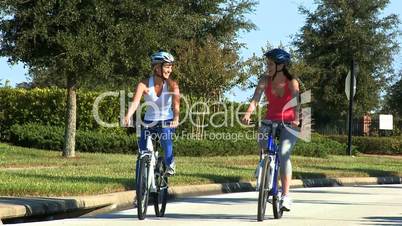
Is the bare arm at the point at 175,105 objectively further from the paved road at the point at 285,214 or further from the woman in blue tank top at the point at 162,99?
the paved road at the point at 285,214

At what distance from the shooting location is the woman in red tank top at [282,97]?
8883 mm

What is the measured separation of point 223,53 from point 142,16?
1372cm

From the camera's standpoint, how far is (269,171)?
28.5 ft

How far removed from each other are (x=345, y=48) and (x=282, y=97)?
121 feet

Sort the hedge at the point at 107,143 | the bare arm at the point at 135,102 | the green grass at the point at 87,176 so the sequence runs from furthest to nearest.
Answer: the hedge at the point at 107,143 → the green grass at the point at 87,176 → the bare arm at the point at 135,102

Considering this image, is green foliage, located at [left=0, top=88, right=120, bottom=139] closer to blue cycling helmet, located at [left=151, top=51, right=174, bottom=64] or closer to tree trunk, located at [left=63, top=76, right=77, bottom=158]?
tree trunk, located at [left=63, top=76, right=77, bottom=158]

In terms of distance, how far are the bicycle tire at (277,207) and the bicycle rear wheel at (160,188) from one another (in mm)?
1298

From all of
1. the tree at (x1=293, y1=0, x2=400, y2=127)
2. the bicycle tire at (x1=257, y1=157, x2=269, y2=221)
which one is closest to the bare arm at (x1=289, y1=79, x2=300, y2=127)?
the bicycle tire at (x1=257, y1=157, x2=269, y2=221)

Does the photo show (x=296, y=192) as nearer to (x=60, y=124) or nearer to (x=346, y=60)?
(x=60, y=124)

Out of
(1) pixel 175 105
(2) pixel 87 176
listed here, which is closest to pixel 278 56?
(1) pixel 175 105

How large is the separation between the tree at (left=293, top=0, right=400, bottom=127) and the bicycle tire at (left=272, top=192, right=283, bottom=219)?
34791mm

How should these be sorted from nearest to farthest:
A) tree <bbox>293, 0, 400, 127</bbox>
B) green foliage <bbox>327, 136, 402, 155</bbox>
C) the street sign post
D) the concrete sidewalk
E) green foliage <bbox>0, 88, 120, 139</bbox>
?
the concrete sidewalk → green foliage <bbox>0, 88, 120, 139</bbox> → the street sign post → green foliage <bbox>327, 136, 402, 155</bbox> → tree <bbox>293, 0, 400, 127</bbox>

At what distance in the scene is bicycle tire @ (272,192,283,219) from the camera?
8.93 m

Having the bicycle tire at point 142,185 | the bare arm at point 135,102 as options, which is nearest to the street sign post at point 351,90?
the bare arm at point 135,102
